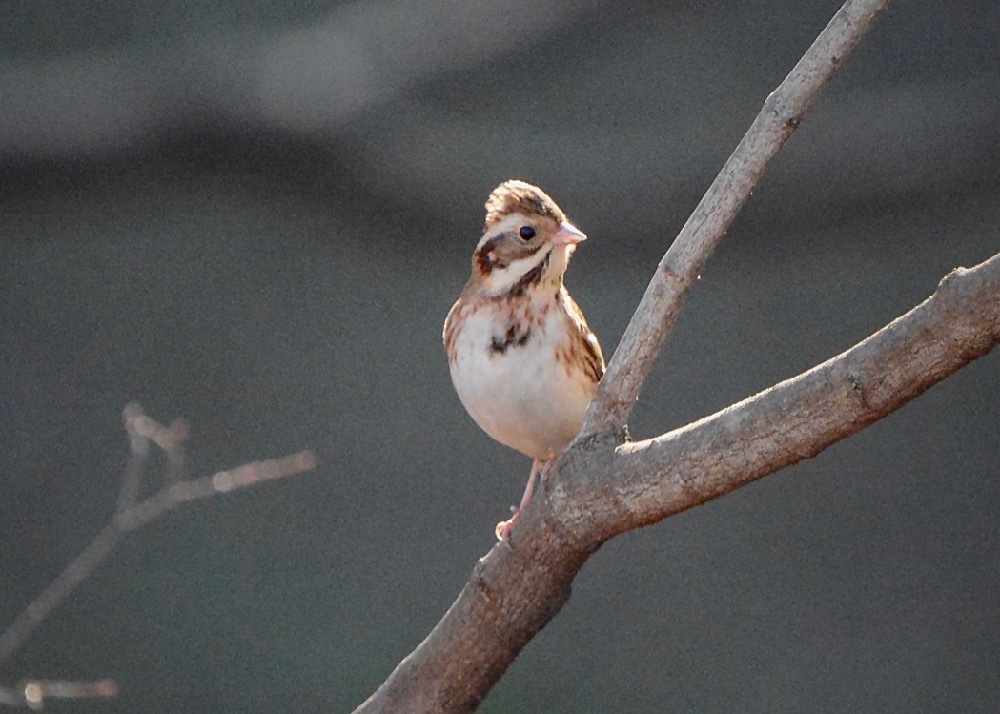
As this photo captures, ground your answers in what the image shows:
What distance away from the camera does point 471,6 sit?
6.27m

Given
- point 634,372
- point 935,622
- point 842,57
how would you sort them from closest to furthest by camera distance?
point 842,57
point 634,372
point 935,622

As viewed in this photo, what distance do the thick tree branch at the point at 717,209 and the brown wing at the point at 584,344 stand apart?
0.71m

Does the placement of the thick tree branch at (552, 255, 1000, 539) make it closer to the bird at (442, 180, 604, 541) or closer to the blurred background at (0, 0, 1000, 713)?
the bird at (442, 180, 604, 541)

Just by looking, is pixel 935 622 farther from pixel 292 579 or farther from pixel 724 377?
pixel 292 579

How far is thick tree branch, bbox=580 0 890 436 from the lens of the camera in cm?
264

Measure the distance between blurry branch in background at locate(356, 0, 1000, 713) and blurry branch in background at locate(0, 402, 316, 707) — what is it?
3.36ft

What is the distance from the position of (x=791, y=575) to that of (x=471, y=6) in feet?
9.18

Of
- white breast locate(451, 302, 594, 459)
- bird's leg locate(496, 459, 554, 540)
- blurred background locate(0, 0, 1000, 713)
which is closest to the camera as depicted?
bird's leg locate(496, 459, 554, 540)

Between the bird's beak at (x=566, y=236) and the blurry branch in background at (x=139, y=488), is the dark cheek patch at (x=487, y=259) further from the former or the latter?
the blurry branch in background at (x=139, y=488)

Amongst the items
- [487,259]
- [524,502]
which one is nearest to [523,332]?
[487,259]

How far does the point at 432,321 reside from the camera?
6.32m

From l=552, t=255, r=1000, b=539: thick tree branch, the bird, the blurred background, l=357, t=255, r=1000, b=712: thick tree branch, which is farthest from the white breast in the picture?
Answer: the blurred background

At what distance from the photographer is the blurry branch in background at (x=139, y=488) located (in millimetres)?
4098

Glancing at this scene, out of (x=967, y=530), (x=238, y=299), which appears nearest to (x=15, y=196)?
(x=238, y=299)
